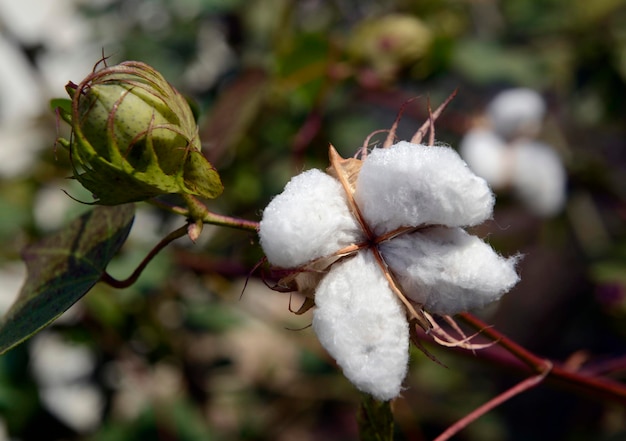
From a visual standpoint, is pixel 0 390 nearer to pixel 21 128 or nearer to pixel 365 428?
pixel 21 128

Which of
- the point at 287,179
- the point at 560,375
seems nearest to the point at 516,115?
the point at 287,179

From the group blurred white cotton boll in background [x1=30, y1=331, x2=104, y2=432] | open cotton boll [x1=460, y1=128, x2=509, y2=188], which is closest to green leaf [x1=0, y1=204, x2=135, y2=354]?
blurred white cotton boll in background [x1=30, y1=331, x2=104, y2=432]

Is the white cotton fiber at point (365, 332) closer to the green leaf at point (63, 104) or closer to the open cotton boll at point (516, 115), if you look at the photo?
the green leaf at point (63, 104)

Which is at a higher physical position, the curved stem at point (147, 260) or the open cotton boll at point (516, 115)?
the curved stem at point (147, 260)

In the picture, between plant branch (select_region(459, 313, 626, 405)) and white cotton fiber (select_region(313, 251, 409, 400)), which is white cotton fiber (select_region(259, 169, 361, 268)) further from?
plant branch (select_region(459, 313, 626, 405))

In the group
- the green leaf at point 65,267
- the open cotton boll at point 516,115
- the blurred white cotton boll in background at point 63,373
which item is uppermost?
the green leaf at point 65,267

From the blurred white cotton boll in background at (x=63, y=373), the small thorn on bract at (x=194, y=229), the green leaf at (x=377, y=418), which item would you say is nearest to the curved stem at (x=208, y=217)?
the small thorn on bract at (x=194, y=229)
